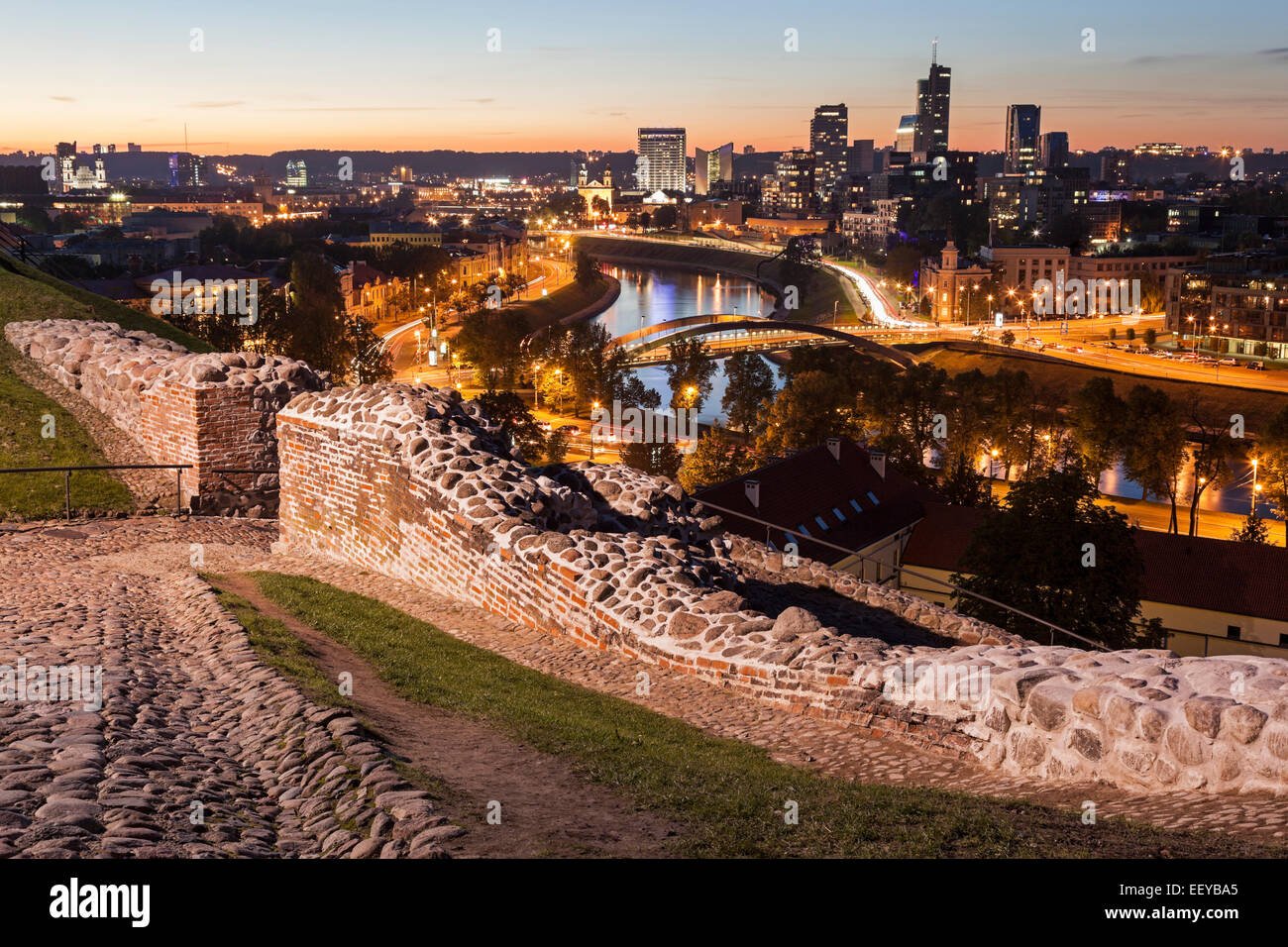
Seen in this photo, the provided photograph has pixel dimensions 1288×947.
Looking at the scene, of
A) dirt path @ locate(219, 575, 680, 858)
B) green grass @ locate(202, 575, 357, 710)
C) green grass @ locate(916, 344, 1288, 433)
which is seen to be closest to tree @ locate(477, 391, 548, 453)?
green grass @ locate(202, 575, 357, 710)

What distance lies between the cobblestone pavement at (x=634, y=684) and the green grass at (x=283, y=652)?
56.7 inches

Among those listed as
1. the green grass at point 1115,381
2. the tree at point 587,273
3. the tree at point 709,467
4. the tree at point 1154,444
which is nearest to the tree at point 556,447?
the tree at point 709,467

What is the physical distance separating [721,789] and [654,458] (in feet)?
172

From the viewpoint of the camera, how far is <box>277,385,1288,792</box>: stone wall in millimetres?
7047

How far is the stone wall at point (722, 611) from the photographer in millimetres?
7047

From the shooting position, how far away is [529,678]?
982cm

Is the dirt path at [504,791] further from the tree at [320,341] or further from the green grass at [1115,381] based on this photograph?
the green grass at [1115,381]

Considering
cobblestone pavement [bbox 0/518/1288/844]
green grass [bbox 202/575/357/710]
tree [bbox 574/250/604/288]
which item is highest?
tree [bbox 574/250/604/288]

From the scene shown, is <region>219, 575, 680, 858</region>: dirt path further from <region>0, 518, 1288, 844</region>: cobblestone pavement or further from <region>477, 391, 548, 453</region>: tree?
<region>477, 391, 548, 453</region>: tree

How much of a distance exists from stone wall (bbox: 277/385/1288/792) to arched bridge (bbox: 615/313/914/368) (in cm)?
7800

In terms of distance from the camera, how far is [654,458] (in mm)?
59500
